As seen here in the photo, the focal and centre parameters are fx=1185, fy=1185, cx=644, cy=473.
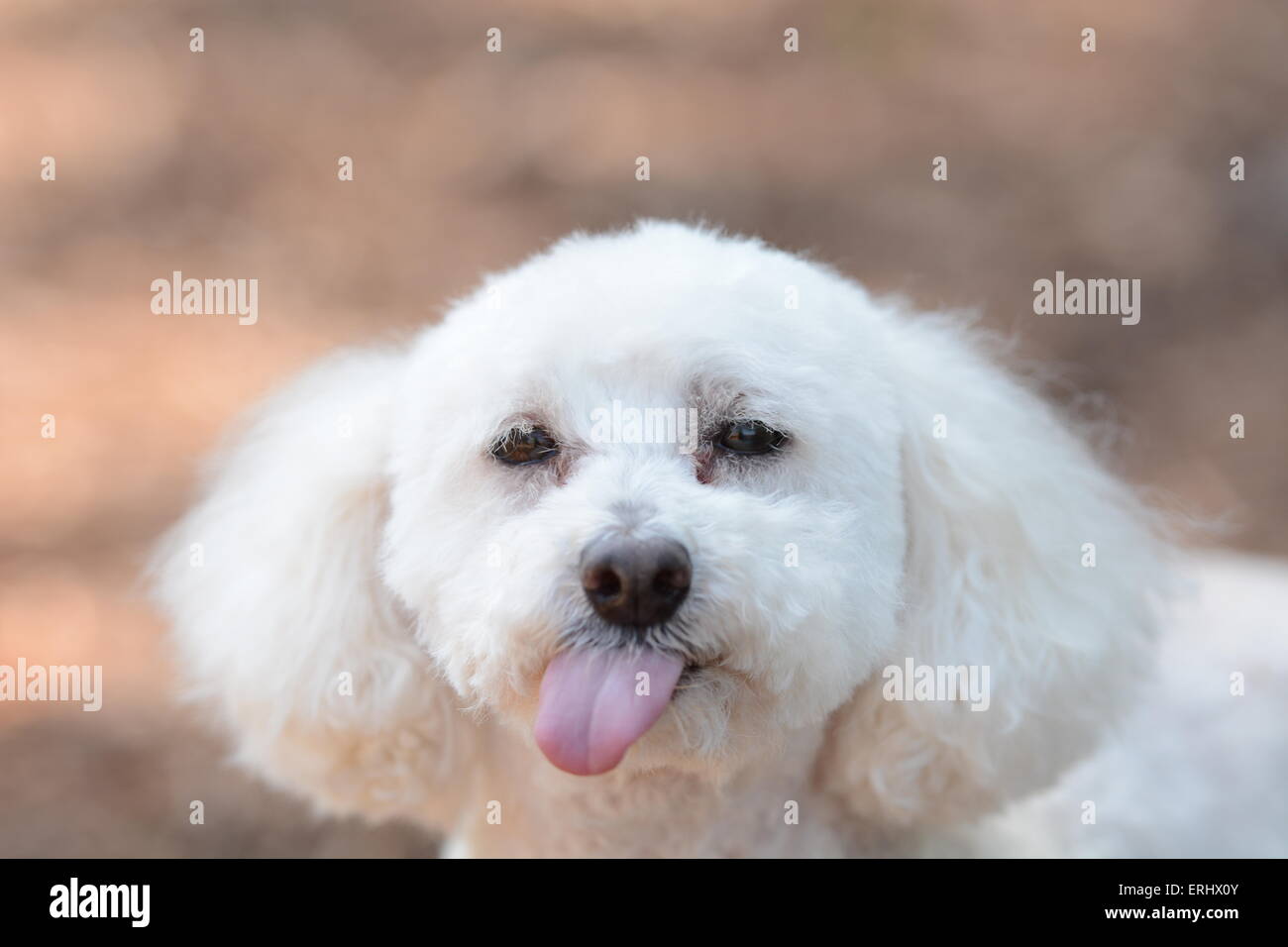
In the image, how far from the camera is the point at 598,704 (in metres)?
1.32

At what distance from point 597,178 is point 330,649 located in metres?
3.29

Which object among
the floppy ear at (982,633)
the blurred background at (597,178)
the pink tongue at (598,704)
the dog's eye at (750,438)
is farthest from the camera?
the blurred background at (597,178)

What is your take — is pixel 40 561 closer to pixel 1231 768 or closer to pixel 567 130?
pixel 567 130

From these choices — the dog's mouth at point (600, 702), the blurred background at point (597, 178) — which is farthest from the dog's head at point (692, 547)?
the blurred background at point (597, 178)

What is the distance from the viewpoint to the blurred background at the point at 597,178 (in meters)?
4.01

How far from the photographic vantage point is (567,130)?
15.6 feet

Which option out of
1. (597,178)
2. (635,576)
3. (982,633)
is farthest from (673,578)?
(597,178)

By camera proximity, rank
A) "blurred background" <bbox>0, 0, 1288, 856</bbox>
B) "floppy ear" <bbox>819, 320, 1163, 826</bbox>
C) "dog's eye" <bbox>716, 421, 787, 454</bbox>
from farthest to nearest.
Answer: "blurred background" <bbox>0, 0, 1288, 856</bbox> < "floppy ear" <bbox>819, 320, 1163, 826</bbox> < "dog's eye" <bbox>716, 421, 787, 454</bbox>

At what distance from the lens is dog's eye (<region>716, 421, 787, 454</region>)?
149cm

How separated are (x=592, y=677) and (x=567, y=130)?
3.80 m

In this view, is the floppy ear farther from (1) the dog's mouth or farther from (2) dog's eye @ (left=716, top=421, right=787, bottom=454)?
(1) the dog's mouth

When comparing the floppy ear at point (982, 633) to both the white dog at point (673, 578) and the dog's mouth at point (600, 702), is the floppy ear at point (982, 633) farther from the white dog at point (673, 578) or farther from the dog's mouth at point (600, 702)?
the dog's mouth at point (600, 702)

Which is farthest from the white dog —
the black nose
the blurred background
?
the blurred background

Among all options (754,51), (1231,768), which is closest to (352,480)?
(1231,768)
